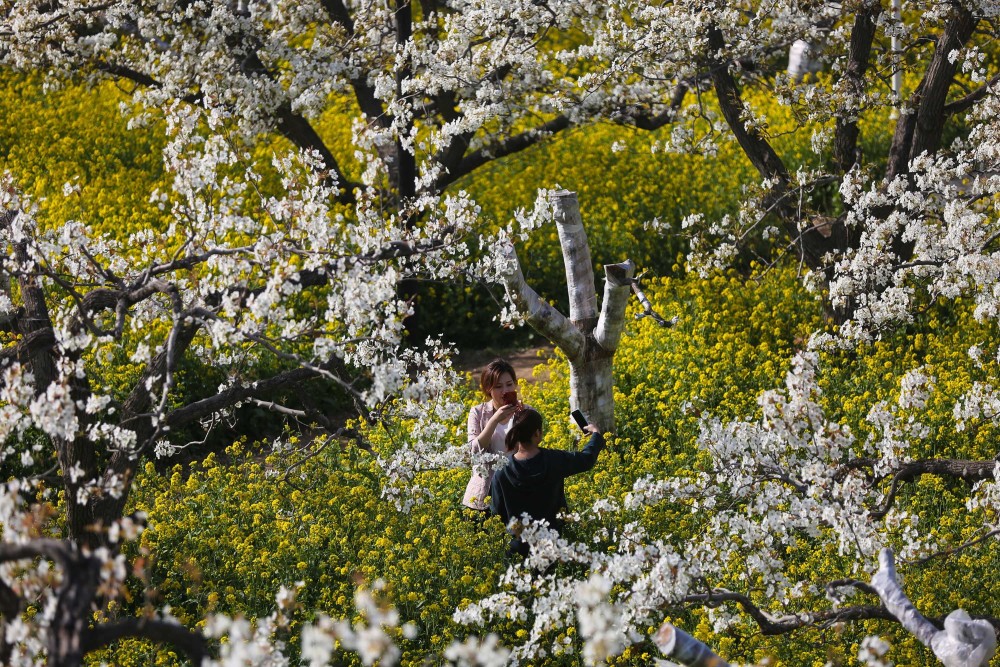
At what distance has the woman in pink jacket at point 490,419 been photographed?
7062mm

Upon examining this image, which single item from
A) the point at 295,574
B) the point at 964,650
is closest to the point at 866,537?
the point at 964,650

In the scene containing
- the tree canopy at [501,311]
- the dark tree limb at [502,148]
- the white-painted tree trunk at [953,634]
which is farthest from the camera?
the dark tree limb at [502,148]

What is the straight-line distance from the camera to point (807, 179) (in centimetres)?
937

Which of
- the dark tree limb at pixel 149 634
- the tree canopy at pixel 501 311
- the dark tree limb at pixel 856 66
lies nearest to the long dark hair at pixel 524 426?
the tree canopy at pixel 501 311

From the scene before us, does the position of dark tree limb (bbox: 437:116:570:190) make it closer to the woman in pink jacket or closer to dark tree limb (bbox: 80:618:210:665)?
the woman in pink jacket

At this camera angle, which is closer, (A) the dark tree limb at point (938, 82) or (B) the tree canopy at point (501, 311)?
(B) the tree canopy at point (501, 311)

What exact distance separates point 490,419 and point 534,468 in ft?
2.50

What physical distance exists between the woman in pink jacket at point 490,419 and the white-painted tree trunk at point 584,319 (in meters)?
0.71

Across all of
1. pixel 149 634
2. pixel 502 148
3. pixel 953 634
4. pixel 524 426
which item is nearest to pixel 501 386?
pixel 524 426

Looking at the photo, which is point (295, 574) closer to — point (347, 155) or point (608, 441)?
point (608, 441)

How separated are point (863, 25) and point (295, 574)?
630 centimetres

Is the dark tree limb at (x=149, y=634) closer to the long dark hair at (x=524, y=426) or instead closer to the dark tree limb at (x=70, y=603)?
the dark tree limb at (x=70, y=603)

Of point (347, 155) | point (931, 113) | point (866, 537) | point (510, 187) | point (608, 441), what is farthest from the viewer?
point (347, 155)

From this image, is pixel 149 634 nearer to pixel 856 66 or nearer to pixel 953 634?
pixel 953 634
